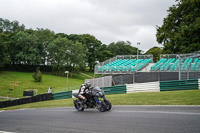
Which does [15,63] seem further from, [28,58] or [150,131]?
[150,131]

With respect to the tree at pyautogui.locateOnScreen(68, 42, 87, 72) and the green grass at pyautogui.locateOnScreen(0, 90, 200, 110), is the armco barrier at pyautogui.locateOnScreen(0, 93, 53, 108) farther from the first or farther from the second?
the tree at pyautogui.locateOnScreen(68, 42, 87, 72)

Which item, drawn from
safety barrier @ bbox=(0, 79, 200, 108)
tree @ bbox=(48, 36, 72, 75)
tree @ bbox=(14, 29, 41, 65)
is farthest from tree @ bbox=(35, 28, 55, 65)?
safety barrier @ bbox=(0, 79, 200, 108)

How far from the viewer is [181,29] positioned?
30281 mm

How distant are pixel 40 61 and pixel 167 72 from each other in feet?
164

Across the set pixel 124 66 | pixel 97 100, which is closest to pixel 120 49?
pixel 124 66

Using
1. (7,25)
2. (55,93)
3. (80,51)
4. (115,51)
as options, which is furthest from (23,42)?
(55,93)

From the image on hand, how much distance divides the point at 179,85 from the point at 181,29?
585 inches

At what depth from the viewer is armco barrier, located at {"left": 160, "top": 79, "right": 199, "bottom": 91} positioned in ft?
58.3

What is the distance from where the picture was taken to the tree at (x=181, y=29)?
28341 mm

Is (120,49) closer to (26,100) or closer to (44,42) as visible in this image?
(44,42)

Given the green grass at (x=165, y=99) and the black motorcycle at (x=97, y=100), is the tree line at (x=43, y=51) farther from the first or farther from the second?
the black motorcycle at (x=97, y=100)

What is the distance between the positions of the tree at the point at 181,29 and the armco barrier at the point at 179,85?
39.2 feet

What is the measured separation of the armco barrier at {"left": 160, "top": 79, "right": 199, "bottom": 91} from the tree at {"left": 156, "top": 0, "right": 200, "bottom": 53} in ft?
39.2

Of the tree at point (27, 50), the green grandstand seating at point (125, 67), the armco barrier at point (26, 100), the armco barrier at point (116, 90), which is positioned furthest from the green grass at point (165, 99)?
the tree at point (27, 50)
